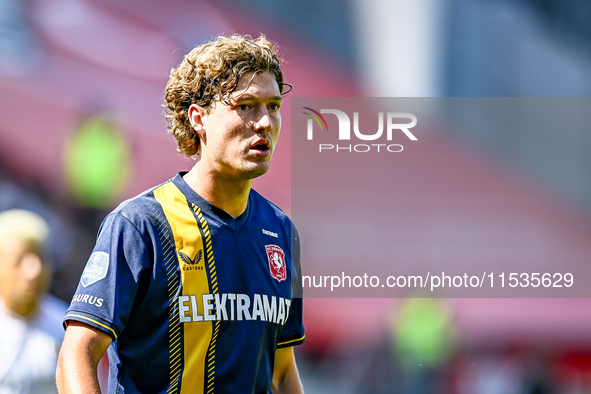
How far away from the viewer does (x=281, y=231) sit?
179 centimetres

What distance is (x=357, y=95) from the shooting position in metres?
3.15

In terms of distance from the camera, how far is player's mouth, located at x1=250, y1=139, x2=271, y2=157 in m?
1.56

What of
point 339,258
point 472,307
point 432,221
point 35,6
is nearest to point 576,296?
point 472,307

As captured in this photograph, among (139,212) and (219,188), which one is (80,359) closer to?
(139,212)

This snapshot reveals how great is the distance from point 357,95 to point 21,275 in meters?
1.91

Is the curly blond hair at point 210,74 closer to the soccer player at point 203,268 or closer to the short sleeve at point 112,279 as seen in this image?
the soccer player at point 203,268

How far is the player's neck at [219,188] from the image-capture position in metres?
1.62

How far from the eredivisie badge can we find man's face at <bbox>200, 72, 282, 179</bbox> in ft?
0.78

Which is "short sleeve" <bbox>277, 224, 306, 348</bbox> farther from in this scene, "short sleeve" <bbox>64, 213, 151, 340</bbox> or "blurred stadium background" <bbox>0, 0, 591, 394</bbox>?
"blurred stadium background" <bbox>0, 0, 591, 394</bbox>

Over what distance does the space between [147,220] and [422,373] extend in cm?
214

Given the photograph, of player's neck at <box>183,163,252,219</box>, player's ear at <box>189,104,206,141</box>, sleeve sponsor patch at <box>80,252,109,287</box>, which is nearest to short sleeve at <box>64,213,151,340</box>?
sleeve sponsor patch at <box>80,252,109,287</box>

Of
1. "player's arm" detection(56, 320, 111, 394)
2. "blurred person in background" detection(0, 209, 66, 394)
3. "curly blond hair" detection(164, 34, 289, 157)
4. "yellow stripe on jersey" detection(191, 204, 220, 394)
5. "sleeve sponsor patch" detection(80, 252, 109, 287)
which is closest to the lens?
"player's arm" detection(56, 320, 111, 394)

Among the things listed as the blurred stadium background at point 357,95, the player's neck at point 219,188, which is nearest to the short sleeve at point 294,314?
the player's neck at point 219,188

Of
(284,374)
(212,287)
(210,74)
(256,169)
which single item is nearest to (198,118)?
(210,74)
